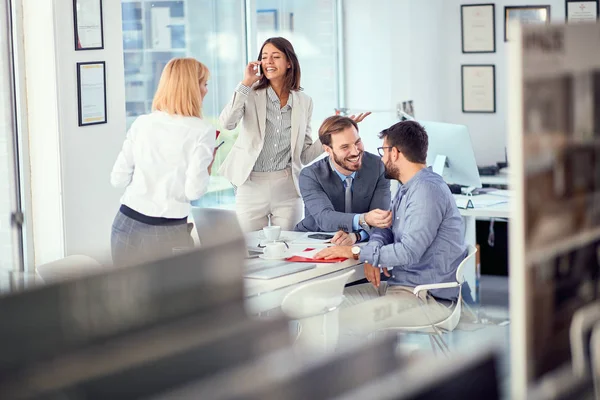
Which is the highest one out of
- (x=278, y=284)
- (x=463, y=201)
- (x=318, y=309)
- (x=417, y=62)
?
(x=417, y=62)

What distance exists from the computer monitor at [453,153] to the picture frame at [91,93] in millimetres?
1955

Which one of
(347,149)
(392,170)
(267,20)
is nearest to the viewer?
(392,170)

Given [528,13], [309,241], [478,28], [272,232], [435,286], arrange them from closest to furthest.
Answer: [435,286], [272,232], [309,241], [528,13], [478,28]

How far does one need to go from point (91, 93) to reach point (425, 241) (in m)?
2.09

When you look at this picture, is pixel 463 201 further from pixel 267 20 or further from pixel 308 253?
pixel 267 20

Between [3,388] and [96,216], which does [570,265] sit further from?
[96,216]

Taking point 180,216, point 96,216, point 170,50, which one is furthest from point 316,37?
point 180,216

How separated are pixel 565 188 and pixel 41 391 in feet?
2.29

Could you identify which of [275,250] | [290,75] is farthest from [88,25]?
[275,250]

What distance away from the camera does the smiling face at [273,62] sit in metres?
4.95

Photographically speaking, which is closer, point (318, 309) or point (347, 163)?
point (318, 309)

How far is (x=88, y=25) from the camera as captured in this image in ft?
15.9

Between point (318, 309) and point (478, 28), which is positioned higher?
point (478, 28)

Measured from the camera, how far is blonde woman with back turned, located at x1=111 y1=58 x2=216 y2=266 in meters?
4.15
